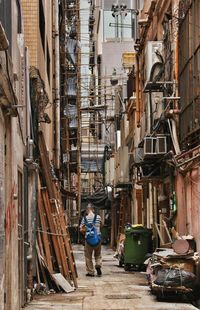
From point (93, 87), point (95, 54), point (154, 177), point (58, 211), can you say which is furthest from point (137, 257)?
point (95, 54)

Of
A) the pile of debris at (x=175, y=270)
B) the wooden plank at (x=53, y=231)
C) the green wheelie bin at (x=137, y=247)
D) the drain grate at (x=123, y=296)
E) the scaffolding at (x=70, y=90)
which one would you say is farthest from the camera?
the scaffolding at (x=70, y=90)

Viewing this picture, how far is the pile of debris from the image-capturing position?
43.2 feet

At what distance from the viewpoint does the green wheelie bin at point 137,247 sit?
845 inches

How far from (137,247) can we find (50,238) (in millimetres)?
7290

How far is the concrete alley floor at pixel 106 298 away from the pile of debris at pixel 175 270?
0.29m

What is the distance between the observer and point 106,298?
13.6 m

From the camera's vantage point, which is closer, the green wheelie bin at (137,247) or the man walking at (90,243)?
the man walking at (90,243)

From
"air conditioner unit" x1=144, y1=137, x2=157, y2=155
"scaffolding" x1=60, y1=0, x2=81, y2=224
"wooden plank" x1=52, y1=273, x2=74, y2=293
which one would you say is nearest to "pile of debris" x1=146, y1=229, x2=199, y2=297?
"wooden plank" x1=52, y1=273, x2=74, y2=293

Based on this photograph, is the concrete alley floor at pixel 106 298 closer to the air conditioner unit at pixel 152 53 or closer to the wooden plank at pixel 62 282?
the wooden plank at pixel 62 282

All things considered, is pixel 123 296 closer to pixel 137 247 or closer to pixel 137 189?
pixel 137 247

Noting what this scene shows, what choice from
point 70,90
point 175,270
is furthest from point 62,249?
point 70,90

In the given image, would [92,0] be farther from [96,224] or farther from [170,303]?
[170,303]

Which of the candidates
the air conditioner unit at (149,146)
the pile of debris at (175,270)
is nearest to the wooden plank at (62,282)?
the pile of debris at (175,270)

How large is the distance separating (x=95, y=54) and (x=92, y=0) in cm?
578
